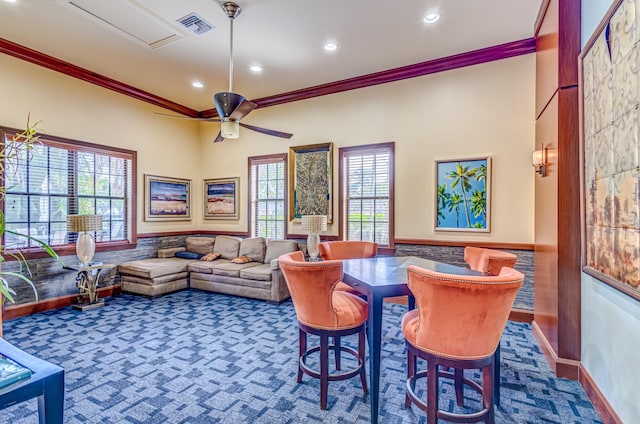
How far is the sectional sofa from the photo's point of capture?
4520mm

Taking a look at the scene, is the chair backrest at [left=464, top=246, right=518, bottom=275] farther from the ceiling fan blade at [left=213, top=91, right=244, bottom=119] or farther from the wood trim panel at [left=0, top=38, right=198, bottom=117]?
the wood trim panel at [left=0, top=38, right=198, bottom=117]

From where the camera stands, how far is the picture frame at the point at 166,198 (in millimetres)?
5426

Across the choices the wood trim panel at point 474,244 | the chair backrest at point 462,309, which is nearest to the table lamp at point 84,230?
the wood trim panel at point 474,244

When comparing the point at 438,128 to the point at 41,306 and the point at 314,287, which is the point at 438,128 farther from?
the point at 41,306

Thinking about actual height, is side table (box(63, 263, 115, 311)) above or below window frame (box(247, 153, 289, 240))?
below

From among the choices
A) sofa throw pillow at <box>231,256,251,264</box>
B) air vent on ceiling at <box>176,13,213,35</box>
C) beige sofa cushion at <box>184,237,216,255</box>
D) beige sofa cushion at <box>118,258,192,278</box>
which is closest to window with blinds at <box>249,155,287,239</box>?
sofa throw pillow at <box>231,256,251,264</box>

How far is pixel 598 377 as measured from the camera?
2.11 meters

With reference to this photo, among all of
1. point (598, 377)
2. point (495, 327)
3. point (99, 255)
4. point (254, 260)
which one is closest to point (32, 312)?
point (99, 255)

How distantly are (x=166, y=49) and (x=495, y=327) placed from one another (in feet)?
14.8

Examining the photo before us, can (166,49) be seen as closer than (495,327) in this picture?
No

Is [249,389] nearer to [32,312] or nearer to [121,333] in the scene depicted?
[121,333]

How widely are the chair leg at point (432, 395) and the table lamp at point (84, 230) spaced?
14.7 feet

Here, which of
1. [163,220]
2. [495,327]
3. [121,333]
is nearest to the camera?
[495,327]

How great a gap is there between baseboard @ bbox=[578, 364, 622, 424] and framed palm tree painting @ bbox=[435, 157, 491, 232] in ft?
6.31
